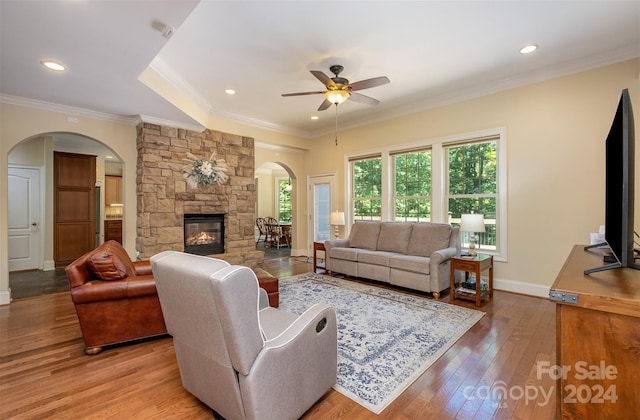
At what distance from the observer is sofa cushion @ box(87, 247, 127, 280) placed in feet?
8.08

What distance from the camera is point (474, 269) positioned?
361cm

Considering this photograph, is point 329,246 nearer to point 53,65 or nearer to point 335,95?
point 335,95

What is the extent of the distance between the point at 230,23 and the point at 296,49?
0.77 metres

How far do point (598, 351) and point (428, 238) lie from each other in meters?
3.43

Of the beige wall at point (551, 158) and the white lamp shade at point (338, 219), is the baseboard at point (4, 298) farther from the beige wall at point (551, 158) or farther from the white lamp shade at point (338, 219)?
the beige wall at point (551, 158)

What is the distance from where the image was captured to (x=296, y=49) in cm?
323

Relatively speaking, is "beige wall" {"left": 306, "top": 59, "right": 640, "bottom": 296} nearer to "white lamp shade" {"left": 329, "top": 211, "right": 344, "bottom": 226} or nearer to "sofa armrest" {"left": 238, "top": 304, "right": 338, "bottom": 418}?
"white lamp shade" {"left": 329, "top": 211, "right": 344, "bottom": 226}

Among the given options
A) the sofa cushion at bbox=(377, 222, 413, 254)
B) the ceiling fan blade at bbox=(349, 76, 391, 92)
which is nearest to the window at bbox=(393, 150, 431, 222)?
the sofa cushion at bbox=(377, 222, 413, 254)

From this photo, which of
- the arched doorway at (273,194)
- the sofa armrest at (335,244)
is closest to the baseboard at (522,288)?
the sofa armrest at (335,244)

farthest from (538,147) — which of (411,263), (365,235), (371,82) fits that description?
(365,235)

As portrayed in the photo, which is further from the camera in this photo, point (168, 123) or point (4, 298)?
point (168, 123)

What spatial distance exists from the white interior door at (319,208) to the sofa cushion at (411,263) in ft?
9.21

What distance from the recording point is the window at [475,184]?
4402mm

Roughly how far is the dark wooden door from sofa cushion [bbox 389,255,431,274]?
6639 millimetres
